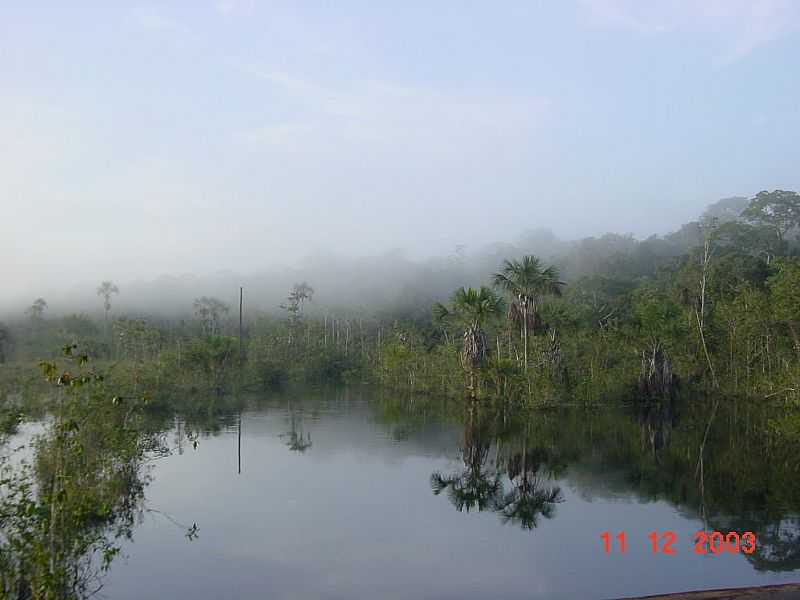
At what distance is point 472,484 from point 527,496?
179 cm

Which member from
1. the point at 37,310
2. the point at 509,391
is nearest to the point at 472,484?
the point at 509,391

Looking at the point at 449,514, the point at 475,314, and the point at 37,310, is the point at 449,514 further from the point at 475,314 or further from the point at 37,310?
the point at 37,310

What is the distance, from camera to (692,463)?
19156 mm

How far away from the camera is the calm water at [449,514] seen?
10.1 metres

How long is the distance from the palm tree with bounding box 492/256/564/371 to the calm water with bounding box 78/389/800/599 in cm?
988

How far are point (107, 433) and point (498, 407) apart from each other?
23.8 metres

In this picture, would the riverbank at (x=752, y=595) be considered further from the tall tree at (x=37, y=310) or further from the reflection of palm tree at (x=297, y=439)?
the tall tree at (x=37, y=310)

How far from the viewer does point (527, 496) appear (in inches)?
612

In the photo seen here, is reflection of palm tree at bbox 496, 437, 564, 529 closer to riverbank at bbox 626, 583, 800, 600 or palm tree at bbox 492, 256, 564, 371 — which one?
riverbank at bbox 626, 583, 800, 600

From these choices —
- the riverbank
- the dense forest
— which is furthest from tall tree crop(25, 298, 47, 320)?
the riverbank

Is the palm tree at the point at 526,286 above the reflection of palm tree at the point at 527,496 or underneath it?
above

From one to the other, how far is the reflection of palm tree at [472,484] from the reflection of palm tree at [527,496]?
14.9 inches

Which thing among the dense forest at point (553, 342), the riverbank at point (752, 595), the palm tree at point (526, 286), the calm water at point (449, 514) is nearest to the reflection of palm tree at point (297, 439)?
the calm water at point (449, 514)

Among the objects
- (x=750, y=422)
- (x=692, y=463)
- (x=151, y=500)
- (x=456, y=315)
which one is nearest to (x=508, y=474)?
(x=692, y=463)
